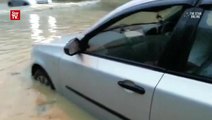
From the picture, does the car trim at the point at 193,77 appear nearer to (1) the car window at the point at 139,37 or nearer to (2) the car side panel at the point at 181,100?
(2) the car side panel at the point at 181,100

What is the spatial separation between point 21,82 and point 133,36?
268 centimetres

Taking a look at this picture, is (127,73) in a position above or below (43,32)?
above

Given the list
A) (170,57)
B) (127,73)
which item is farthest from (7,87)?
(170,57)

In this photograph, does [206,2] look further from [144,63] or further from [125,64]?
[125,64]

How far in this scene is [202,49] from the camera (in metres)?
2.77

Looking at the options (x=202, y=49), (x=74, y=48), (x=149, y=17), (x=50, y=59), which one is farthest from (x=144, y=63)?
(x=50, y=59)

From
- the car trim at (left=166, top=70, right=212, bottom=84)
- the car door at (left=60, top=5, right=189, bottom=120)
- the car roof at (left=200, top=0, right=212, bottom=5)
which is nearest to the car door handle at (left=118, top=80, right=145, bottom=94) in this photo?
the car door at (left=60, top=5, right=189, bottom=120)

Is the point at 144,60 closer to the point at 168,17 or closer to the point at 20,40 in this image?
the point at 168,17

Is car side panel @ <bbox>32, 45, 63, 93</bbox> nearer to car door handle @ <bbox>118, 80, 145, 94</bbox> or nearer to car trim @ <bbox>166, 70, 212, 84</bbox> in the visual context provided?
car door handle @ <bbox>118, 80, 145, 94</bbox>

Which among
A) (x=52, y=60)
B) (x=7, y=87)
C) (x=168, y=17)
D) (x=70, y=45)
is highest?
(x=168, y=17)

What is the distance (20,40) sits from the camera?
9.59m

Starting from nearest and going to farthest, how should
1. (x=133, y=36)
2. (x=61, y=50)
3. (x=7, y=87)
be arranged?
(x=133, y=36), (x=61, y=50), (x=7, y=87)

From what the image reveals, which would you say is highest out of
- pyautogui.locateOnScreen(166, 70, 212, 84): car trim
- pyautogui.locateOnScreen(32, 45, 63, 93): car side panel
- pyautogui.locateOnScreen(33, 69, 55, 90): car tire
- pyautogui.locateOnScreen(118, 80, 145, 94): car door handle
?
pyautogui.locateOnScreen(166, 70, 212, 84): car trim

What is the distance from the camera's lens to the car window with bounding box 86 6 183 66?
3139 millimetres
